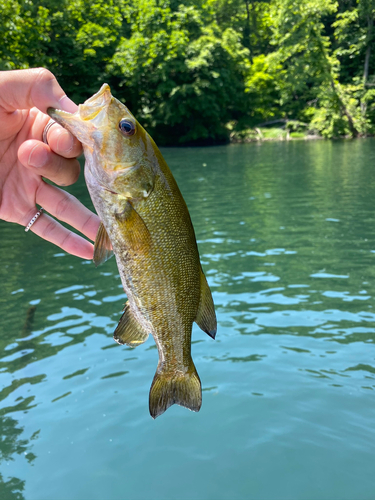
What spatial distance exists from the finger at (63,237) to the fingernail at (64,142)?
648mm

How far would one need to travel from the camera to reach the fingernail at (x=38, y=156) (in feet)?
8.71

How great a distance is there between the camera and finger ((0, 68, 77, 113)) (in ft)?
8.31

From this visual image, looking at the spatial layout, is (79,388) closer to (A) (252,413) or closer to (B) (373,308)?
(A) (252,413)

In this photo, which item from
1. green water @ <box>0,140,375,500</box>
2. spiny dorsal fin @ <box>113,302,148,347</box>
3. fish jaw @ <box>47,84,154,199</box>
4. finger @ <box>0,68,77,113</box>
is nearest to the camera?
fish jaw @ <box>47,84,154,199</box>

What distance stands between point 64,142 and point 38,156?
7.4 inches

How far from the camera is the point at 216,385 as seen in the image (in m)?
6.52

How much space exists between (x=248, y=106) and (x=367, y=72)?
11.9 m

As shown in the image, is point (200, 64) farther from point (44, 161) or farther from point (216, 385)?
point (44, 161)

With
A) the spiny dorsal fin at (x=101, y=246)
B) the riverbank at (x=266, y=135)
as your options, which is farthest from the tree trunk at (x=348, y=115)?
the spiny dorsal fin at (x=101, y=246)

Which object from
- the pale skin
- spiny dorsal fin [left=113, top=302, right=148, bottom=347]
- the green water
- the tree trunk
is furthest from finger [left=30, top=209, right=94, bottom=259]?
the tree trunk

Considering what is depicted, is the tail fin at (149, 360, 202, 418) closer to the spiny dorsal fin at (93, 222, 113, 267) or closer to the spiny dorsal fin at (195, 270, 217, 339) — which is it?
the spiny dorsal fin at (195, 270, 217, 339)

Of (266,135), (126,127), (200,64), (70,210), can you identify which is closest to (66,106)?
(126,127)

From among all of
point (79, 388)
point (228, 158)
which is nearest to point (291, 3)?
point (228, 158)

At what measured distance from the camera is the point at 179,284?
2389mm
